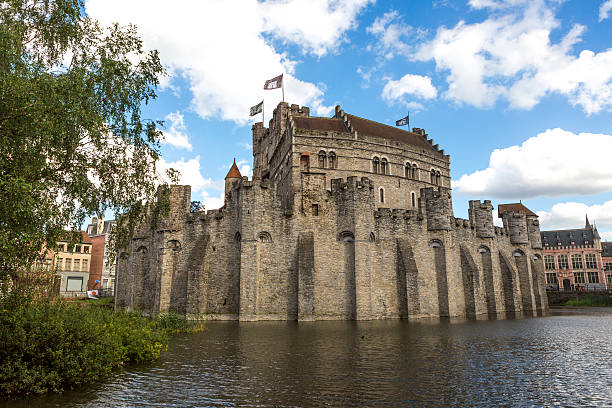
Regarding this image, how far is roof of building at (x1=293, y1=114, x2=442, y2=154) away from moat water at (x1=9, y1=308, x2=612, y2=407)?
27523mm

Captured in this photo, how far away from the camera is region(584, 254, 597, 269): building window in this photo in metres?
74.2

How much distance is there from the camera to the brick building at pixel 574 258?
74125mm

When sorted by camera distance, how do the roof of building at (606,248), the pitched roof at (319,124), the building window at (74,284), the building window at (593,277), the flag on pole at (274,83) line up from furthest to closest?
1. the roof of building at (606,248)
2. the building window at (593,277)
3. the building window at (74,284)
4. the flag on pole at (274,83)
5. the pitched roof at (319,124)

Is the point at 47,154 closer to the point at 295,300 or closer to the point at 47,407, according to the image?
the point at 47,407

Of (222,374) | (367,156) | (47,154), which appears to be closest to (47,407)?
(222,374)

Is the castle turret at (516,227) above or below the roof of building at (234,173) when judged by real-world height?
below

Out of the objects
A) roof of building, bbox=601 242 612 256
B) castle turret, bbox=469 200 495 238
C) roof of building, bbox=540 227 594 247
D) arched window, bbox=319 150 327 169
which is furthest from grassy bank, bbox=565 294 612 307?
arched window, bbox=319 150 327 169

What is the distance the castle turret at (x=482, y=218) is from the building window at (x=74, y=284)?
55.0 metres

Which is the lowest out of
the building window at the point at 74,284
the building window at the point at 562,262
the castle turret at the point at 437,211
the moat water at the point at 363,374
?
the moat water at the point at 363,374

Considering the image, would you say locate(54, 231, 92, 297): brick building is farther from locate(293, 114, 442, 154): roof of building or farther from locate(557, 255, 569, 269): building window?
locate(557, 255, 569, 269): building window

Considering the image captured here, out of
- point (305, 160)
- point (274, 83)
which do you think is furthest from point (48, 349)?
point (274, 83)

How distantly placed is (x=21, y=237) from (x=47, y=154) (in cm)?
285

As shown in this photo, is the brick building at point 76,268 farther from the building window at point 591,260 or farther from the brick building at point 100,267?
the building window at point 591,260

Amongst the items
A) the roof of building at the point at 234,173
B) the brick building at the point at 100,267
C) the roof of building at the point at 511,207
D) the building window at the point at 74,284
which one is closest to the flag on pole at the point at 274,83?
the roof of building at the point at 234,173
